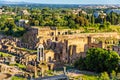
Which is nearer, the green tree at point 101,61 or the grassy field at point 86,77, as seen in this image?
the grassy field at point 86,77

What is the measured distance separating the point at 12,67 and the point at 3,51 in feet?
20.9

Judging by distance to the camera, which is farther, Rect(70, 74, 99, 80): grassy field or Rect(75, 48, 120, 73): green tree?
Rect(75, 48, 120, 73): green tree

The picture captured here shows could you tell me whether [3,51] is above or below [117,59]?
below

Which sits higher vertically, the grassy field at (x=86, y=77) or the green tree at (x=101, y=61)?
the green tree at (x=101, y=61)

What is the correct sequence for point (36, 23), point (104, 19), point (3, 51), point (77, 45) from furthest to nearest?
point (104, 19) < point (36, 23) < point (3, 51) < point (77, 45)

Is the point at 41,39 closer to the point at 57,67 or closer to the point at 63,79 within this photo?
the point at 57,67

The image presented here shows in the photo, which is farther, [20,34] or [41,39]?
[20,34]

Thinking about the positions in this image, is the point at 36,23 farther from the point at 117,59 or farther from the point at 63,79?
the point at 63,79

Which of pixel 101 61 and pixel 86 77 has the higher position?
pixel 101 61

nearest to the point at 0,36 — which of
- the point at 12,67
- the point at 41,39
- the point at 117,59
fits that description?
the point at 41,39

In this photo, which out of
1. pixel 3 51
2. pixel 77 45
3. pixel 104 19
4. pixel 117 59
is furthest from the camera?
pixel 104 19

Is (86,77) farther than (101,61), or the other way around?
(101,61)

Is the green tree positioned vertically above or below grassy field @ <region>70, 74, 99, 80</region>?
above

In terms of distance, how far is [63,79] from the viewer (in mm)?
16609
